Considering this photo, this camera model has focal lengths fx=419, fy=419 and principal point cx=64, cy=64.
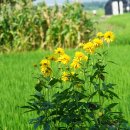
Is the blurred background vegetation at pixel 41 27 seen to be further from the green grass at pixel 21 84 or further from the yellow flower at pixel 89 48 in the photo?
the yellow flower at pixel 89 48

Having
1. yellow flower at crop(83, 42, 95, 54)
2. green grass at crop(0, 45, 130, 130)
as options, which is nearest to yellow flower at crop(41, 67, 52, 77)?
yellow flower at crop(83, 42, 95, 54)

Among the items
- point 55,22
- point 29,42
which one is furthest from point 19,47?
point 55,22

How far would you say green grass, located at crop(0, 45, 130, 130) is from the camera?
3633mm

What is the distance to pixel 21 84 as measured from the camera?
5.41 m

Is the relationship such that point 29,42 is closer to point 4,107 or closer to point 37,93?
Result: point 4,107

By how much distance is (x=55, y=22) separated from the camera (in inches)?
469

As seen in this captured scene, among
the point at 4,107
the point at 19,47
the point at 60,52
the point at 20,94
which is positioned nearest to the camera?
the point at 60,52

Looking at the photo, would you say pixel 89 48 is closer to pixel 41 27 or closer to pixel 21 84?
pixel 21 84

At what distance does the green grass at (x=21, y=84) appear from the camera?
143 inches

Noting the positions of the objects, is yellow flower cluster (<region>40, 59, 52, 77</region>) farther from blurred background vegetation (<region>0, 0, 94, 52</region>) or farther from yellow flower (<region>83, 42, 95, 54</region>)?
blurred background vegetation (<region>0, 0, 94, 52</region>)

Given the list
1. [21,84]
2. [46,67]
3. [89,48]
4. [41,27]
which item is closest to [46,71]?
[46,67]

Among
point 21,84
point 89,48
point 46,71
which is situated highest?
point 89,48

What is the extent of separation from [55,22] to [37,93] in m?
9.59

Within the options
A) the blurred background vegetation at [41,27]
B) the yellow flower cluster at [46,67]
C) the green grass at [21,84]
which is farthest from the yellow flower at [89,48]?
the blurred background vegetation at [41,27]
